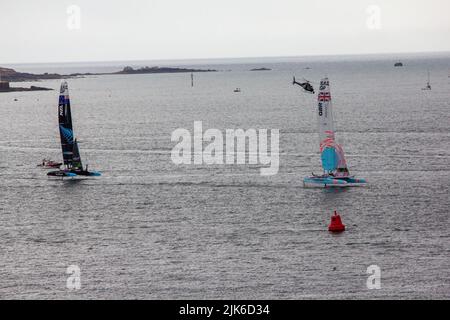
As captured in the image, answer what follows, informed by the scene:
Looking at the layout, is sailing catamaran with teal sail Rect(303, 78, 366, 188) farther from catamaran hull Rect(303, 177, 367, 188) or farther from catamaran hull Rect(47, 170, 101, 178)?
catamaran hull Rect(47, 170, 101, 178)

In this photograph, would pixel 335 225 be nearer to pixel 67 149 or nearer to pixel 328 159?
pixel 328 159

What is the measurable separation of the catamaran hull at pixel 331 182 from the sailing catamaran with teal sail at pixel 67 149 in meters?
27.2

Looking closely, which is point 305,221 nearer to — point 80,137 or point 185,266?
point 185,266

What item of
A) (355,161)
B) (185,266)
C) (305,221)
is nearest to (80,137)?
(355,161)

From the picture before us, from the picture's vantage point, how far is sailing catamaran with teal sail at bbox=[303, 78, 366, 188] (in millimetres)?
98250

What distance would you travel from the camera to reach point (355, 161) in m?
117

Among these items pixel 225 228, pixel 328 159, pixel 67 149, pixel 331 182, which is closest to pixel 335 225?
pixel 225 228

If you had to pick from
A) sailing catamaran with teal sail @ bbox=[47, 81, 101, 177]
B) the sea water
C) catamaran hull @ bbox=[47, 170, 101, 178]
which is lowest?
the sea water

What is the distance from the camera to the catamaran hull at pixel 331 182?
9788cm

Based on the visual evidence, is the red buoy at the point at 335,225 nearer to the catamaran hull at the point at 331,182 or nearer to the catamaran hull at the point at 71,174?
the catamaran hull at the point at 331,182

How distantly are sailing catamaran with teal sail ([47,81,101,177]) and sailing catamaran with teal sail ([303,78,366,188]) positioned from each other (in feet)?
91.4

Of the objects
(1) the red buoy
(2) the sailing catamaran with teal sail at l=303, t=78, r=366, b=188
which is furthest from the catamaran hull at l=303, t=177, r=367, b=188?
(1) the red buoy

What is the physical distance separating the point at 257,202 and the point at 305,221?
10.8m
